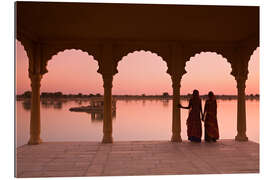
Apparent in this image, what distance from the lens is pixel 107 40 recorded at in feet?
25.9

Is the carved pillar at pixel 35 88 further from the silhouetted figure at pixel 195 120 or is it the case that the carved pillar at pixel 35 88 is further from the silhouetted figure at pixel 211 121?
the silhouetted figure at pixel 211 121

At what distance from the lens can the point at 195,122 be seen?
7887 millimetres

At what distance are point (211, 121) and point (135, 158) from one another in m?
3.35

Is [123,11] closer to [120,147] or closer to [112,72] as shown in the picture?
[112,72]

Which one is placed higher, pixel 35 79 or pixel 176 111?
pixel 35 79

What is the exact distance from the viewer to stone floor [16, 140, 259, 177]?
193 inches

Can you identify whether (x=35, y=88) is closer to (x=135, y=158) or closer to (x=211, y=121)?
(x=135, y=158)

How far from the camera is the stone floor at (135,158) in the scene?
490cm

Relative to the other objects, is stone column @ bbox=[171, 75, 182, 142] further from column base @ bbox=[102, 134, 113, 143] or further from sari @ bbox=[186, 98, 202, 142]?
column base @ bbox=[102, 134, 113, 143]

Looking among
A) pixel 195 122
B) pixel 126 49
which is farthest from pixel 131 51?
pixel 195 122

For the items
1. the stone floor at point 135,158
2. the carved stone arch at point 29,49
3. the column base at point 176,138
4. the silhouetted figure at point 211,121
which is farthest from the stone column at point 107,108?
the silhouetted figure at point 211,121

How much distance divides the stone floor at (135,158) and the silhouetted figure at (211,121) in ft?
1.04

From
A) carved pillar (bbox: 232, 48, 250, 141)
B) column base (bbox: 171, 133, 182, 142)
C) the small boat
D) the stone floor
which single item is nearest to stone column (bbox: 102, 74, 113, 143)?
the stone floor
